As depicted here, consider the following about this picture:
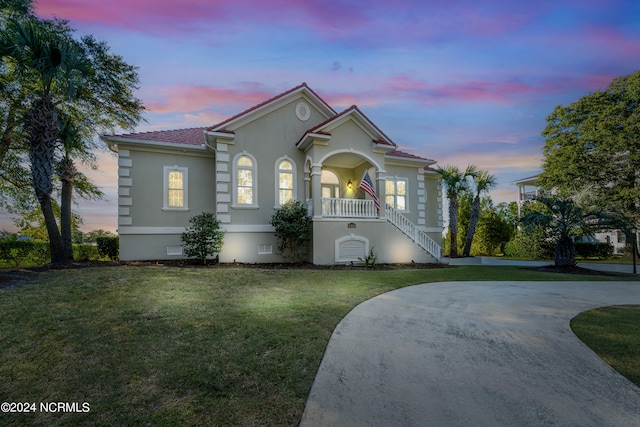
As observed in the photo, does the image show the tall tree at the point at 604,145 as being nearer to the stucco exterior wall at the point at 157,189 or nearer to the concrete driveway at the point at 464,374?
the concrete driveway at the point at 464,374

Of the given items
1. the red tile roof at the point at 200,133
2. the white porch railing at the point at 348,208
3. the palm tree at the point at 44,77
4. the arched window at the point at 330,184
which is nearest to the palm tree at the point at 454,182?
the red tile roof at the point at 200,133

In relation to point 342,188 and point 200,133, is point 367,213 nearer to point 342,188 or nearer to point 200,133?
point 342,188

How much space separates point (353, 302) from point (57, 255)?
1123cm

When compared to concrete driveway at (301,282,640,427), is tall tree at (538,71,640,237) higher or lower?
higher

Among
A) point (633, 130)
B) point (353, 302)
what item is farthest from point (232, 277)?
point (633, 130)

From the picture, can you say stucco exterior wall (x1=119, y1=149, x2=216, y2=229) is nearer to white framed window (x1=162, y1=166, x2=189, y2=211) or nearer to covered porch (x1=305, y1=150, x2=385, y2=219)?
white framed window (x1=162, y1=166, x2=189, y2=211)

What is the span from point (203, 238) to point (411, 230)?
10.4 m

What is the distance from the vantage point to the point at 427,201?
1948 centimetres

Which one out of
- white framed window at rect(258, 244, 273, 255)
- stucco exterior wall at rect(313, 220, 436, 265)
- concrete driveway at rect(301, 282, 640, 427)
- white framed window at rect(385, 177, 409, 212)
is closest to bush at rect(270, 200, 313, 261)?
white framed window at rect(258, 244, 273, 255)

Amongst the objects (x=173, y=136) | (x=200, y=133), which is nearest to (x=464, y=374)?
(x=173, y=136)

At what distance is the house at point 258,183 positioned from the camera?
44.8ft

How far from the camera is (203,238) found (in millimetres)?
11961

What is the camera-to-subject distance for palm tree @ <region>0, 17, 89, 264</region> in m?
9.61

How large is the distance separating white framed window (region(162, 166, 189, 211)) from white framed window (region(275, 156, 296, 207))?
4335mm
